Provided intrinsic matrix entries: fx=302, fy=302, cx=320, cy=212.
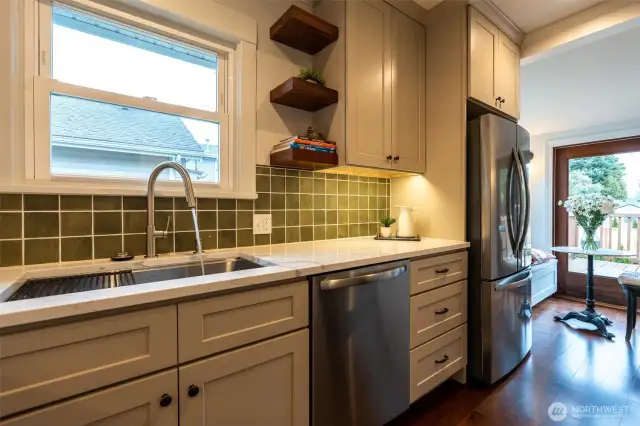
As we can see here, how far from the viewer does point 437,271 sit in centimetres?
167

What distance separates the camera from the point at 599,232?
151 inches

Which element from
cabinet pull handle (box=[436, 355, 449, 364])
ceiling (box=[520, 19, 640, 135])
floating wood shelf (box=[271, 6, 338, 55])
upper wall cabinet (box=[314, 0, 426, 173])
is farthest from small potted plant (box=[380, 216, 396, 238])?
ceiling (box=[520, 19, 640, 135])

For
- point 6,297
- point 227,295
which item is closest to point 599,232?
point 227,295

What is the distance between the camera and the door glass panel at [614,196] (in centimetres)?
352

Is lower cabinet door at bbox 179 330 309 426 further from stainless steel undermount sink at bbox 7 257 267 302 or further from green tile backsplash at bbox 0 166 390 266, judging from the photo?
green tile backsplash at bbox 0 166 390 266

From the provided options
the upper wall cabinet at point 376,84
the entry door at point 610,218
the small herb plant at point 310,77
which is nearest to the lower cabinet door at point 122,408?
the upper wall cabinet at point 376,84

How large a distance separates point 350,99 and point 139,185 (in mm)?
1170

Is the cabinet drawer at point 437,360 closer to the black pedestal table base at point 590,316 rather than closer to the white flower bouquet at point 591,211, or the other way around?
the black pedestal table base at point 590,316

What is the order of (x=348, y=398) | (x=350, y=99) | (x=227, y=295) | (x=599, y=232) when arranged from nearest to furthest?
(x=227, y=295) < (x=348, y=398) < (x=350, y=99) < (x=599, y=232)

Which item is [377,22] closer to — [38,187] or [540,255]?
[38,187]

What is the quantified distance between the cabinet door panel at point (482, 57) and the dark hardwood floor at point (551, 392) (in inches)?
71.8

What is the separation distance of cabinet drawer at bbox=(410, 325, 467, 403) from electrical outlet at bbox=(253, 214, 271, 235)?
3.33 ft

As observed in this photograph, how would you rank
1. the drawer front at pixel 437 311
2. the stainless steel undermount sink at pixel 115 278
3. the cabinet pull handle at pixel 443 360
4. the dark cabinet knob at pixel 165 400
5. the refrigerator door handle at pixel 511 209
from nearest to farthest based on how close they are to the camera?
the dark cabinet knob at pixel 165 400, the stainless steel undermount sink at pixel 115 278, the drawer front at pixel 437 311, the cabinet pull handle at pixel 443 360, the refrigerator door handle at pixel 511 209

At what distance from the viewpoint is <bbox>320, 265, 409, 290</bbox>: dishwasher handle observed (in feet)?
3.86
